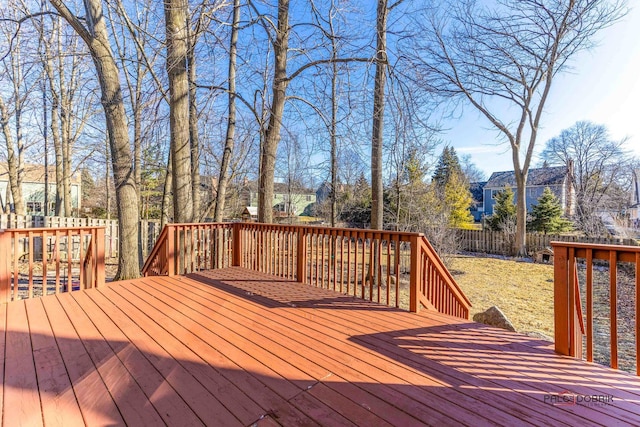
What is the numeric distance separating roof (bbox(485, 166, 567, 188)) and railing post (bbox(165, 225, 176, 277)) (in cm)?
2297

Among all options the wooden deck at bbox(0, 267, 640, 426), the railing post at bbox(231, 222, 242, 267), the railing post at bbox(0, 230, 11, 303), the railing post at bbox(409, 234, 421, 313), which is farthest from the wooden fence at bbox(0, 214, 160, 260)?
the railing post at bbox(409, 234, 421, 313)

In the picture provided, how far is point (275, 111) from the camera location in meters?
6.44

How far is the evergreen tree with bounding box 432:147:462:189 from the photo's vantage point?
2230cm

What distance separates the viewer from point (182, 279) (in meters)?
4.88

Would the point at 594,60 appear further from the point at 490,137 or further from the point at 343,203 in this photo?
the point at 343,203

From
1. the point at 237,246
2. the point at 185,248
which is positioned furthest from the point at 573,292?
the point at 185,248

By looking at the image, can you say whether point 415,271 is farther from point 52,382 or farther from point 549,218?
point 549,218

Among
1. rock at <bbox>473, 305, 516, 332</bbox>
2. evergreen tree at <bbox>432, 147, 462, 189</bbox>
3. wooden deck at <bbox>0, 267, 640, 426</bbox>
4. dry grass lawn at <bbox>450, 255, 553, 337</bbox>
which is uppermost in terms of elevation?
evergreen tree at <bbox>432, 147, 462, 189</bbox>

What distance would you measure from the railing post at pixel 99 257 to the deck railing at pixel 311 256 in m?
0.90

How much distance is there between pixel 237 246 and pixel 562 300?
5119mm

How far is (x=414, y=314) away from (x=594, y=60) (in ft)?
45.0

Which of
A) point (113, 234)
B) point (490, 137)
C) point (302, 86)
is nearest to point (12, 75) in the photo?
point (113, 234)

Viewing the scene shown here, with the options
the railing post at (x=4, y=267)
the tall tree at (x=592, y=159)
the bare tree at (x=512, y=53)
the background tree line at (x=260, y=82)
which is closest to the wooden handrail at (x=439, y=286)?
the background tree line at (x=260, y=82)

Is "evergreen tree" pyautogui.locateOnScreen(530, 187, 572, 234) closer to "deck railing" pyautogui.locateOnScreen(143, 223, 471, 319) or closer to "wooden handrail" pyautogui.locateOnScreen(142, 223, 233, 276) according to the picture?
"deck railing" pyautogui.locateOnScreen(143, 223, 471, 319)
